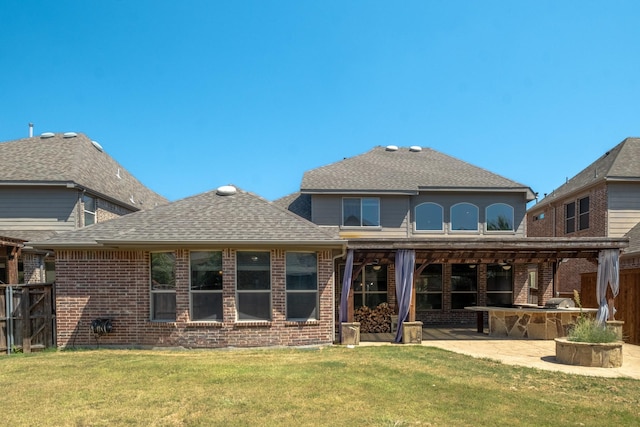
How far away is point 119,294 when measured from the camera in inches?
416

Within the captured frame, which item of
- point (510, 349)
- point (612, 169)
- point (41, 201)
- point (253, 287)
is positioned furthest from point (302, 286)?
point (612, 169)

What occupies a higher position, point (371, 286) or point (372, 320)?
point (371, 286)

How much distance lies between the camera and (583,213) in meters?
18.1

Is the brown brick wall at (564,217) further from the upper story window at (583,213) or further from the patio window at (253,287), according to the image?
the patio window at (253,287)

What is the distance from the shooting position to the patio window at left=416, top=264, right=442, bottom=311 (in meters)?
17.0

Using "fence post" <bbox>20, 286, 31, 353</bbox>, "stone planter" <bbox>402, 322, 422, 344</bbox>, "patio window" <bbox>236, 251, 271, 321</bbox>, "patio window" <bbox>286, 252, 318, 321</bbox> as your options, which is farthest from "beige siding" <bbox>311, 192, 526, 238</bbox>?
"fence post" <bbox>20, 286, 31, 353</bbox>

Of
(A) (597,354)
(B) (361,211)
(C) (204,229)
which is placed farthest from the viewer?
(B) (361,211)

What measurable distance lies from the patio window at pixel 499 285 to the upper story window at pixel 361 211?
17.2 feet

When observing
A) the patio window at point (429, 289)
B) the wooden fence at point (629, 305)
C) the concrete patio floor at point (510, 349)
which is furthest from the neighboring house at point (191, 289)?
the wooden fence at point (629, 305)

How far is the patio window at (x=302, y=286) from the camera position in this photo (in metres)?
10.8

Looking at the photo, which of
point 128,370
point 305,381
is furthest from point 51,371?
point 305,381

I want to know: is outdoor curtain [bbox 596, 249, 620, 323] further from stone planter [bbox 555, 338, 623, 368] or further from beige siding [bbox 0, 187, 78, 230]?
beige siding [bbox 0, 187, 78, 230]

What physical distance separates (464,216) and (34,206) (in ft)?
52.7

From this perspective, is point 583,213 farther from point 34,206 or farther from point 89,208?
point 34,206
